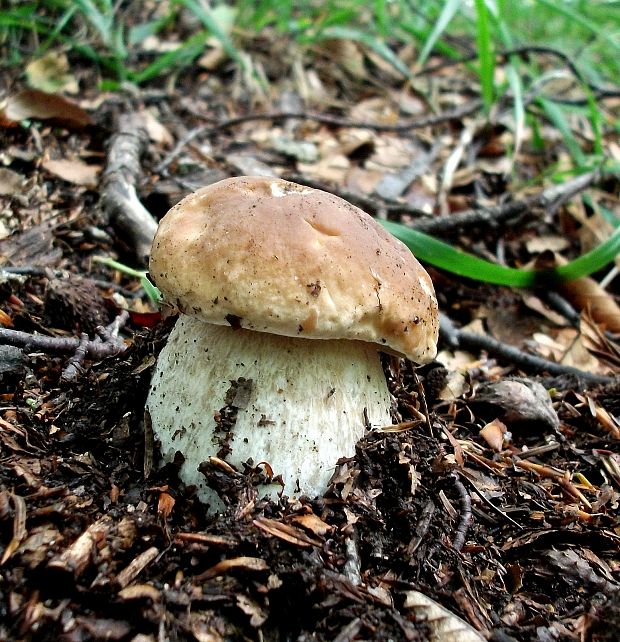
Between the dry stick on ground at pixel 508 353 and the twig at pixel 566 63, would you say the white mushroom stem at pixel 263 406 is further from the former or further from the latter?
the twig at pixel 566 63

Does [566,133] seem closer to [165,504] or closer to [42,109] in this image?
[42,109]

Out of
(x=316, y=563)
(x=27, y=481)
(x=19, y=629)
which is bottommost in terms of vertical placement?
(x=27, y=481)

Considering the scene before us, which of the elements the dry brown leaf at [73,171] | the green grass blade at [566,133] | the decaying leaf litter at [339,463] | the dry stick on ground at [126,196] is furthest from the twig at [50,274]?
the green grass blade at [566,133]

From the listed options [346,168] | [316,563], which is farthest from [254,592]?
[346,168]

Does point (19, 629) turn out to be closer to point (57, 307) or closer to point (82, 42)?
point (57, 307)

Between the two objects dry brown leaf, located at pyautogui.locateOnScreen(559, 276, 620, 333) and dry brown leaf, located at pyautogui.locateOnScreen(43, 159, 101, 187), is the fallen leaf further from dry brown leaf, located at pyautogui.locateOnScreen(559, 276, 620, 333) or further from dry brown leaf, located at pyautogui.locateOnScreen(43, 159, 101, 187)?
dry brown leaf, located at pyautogui.locateOnScreen(559, 276, 620, 333)

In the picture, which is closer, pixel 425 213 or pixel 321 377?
pixel 321 377

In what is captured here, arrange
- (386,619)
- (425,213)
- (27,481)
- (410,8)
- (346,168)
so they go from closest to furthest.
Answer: (386,619) → (27,481) → (425,213) → (346,168) → (410,8)
